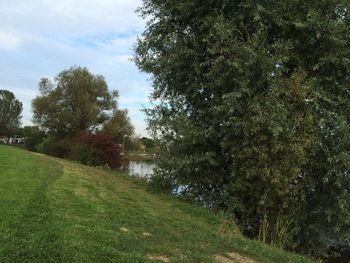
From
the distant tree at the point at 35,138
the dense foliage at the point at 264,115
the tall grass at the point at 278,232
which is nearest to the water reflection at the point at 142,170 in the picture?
the dense foliage at the point at 264,115

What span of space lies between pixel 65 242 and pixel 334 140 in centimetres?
804

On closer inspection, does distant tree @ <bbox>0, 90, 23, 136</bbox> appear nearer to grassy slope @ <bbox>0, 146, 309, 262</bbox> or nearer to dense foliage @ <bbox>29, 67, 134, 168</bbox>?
dense foliage @ <bbox>29, 67, 134, 168</bbox>

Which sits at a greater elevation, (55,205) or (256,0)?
(256,0)

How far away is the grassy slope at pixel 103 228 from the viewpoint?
656cm

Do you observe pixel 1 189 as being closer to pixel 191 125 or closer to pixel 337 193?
pixel 191 125

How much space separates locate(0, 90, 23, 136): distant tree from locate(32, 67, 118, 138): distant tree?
4405cm

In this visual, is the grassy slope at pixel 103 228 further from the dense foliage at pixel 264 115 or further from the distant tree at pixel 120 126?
the distant tree at pixel 120 126

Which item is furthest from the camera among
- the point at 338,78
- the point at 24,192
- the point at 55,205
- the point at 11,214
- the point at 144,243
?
the point at 338,78

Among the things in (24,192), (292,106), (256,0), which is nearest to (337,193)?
(292,106)

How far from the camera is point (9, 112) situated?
322 ft

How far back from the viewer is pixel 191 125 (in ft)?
42.8

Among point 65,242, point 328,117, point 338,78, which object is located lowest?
point 65,242

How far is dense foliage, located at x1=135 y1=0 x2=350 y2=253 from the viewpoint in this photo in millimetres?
11766

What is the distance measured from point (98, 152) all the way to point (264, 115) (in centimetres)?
2659
